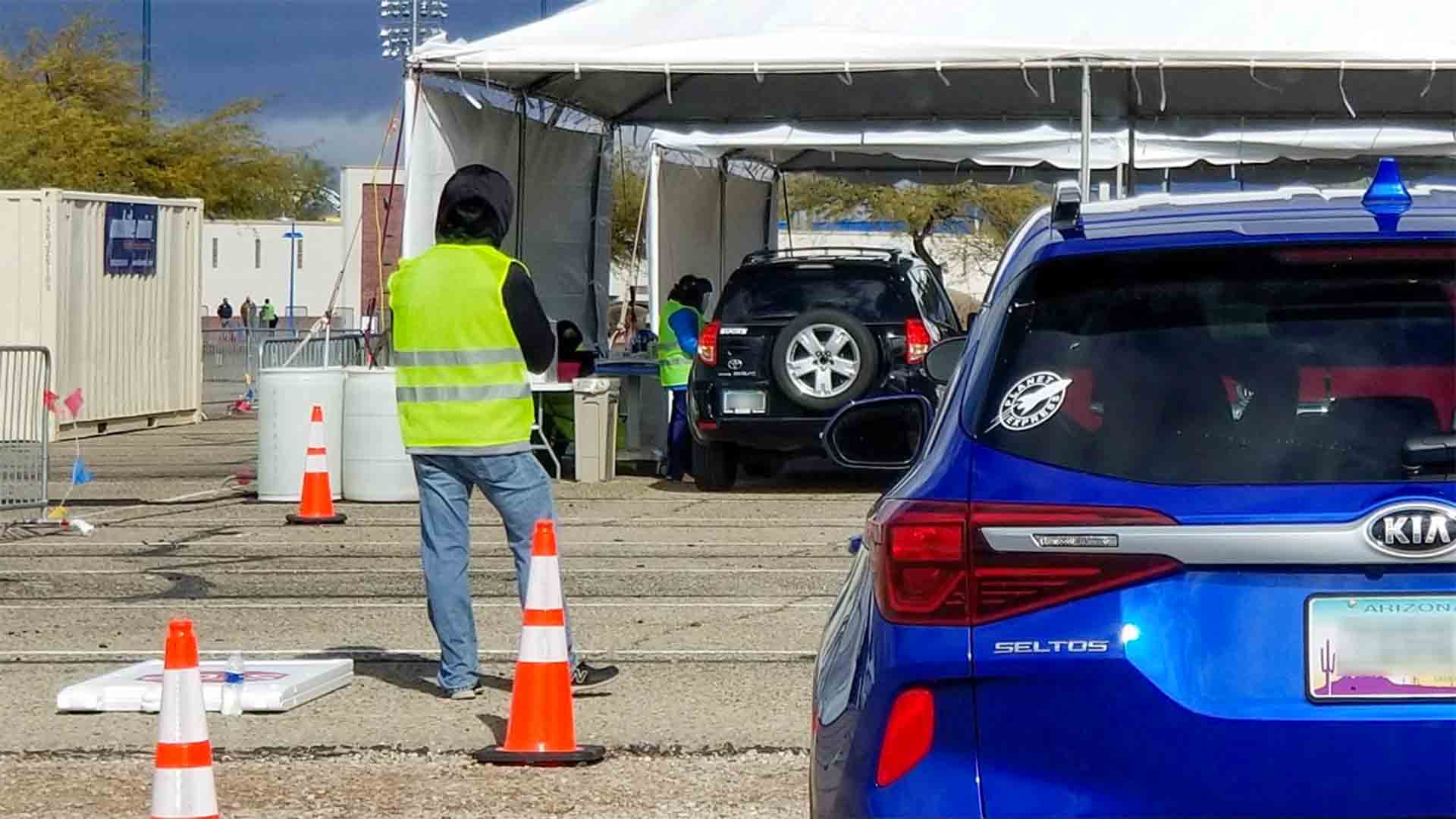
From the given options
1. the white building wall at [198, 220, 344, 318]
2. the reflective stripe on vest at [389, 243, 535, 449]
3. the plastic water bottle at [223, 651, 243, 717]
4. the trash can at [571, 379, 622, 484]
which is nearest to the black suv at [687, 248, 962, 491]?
the trash can at [571, 379, 622, 484]

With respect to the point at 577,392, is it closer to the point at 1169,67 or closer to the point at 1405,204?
the point at 1169,67

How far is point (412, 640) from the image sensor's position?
32.4ft

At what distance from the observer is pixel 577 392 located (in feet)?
59.1

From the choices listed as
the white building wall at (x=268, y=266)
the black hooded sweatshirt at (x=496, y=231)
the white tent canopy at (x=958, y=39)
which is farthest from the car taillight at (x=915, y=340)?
the white building wall at (x=268, y=266)

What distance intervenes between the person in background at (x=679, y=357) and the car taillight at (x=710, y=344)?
949 mm

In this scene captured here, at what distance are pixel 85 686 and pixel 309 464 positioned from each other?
7014 mm

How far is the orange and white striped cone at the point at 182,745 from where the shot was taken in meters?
5.24

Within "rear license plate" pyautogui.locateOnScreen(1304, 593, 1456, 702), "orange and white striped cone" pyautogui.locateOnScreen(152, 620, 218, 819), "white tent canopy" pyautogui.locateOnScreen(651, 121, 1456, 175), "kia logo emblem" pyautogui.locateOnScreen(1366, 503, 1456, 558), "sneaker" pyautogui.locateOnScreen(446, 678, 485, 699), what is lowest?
"sneaker" pyautogui.locateOnScreen(446, 678, 485, 699)

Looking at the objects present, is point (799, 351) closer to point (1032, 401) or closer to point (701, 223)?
point (701, 223)

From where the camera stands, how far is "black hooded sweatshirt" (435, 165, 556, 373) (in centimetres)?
804

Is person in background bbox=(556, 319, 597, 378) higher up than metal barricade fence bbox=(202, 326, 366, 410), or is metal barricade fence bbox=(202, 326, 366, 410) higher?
person in background bbox=(556, 319, 597, 378)

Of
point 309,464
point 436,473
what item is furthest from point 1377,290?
point 309,464

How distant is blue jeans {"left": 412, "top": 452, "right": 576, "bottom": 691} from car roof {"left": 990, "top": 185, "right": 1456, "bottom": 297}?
391 cm

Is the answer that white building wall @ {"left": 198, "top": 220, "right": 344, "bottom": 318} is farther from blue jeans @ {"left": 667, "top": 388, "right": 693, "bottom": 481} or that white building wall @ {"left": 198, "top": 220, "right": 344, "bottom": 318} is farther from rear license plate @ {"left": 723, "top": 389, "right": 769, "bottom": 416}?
rear license plate @ {"left": 723, "top": 389, "right": 769, "bottom": 416}
